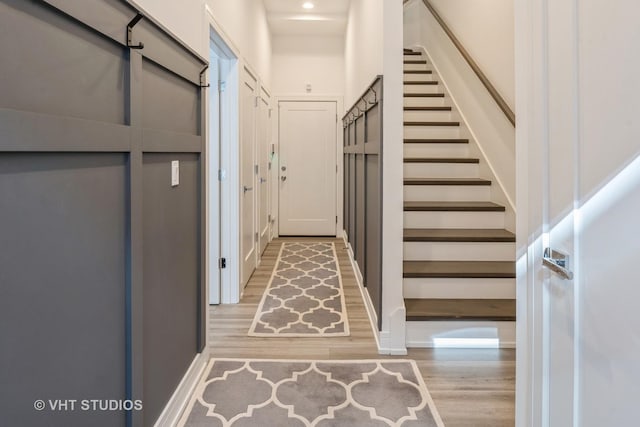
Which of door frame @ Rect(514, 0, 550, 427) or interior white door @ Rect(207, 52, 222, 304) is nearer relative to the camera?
door frame @ Rect(514, 0, 550, 427)

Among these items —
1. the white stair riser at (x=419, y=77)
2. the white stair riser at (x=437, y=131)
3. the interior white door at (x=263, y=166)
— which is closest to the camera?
the white stair riser at (x=437, y=131)

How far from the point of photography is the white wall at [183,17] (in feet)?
5.05

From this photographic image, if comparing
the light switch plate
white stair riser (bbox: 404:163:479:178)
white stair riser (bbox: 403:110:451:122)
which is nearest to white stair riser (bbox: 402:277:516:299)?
white stair riser (bbox: 404:163:479:178)

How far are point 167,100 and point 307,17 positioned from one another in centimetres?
434

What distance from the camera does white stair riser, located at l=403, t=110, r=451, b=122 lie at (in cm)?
441

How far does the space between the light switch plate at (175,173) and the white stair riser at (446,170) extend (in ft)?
7.78

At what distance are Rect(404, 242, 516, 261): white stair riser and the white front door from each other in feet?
5.68

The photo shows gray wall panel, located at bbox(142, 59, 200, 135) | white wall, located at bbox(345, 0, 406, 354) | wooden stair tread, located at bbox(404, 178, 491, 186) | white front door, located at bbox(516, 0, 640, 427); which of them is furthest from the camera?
wooden stair tread, located at bbox(404, 178, 491, 186)

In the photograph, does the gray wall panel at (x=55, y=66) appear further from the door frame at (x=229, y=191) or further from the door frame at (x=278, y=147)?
the door frame at (x=278, y=147)

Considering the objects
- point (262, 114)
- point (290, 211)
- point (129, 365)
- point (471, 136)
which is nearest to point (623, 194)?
point (129, 365)

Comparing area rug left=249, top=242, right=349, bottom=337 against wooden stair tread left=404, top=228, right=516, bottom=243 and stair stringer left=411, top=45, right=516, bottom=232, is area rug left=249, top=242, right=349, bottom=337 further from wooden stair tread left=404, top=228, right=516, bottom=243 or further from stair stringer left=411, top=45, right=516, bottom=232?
stair stringer left=411, top=45, right=516, bottom=232

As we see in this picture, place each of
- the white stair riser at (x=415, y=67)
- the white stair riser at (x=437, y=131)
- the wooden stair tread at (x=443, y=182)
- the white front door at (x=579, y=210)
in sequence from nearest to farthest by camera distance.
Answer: the white front door at (x=579, y=210)
the wooden stair tread at (x=443, y=182)
the white stair riser at (x=437, y=131)
the white stair riser at (x=415, y=67)

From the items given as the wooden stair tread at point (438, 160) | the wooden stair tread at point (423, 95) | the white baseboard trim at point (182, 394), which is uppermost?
the wooden stair tread at point (423, 95)

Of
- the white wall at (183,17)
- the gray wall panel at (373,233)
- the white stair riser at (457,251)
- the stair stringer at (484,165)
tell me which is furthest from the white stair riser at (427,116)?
the white wall at (183,17)
